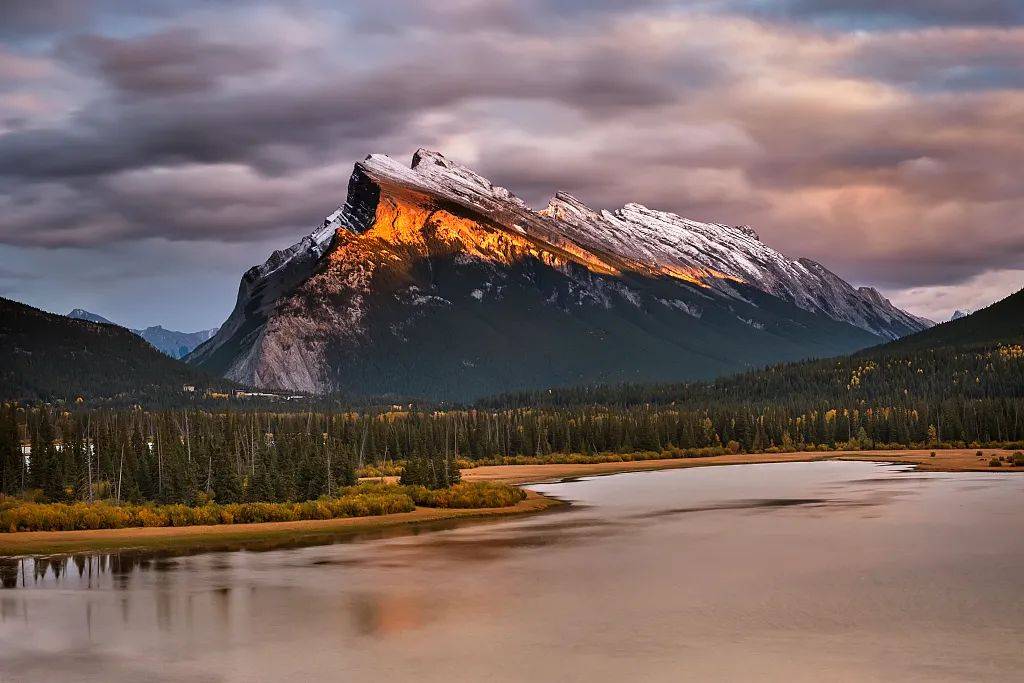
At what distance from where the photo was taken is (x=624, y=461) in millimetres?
186375

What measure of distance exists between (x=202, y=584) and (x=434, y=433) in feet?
422

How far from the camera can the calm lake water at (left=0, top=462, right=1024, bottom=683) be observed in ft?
136

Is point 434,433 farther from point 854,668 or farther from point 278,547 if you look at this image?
point 854,668

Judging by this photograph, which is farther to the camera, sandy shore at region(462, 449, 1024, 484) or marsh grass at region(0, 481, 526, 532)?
sandy shore at region(462, 449, 1024, 484)

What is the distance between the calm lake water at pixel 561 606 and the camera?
4131 cm

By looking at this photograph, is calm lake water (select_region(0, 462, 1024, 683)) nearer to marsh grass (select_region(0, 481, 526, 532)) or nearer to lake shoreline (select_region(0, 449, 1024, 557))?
lake shoreline (select_region(0, 449, 1024, 557))

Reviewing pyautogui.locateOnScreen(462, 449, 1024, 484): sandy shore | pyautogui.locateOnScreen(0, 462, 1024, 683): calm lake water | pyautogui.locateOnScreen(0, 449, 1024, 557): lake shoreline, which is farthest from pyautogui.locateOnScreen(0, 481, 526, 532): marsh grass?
pyautogui.locateOnScreen(462, 449, 1024, 484): sandy shore

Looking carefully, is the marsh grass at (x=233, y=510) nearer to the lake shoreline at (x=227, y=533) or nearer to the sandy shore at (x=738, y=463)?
the lake shoreline at (x=227, y=533)

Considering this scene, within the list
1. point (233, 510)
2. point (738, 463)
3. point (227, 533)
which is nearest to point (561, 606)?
point (227, 533)

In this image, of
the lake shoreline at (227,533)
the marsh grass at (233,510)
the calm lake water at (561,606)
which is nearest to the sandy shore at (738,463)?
the lake shoreline at (227,533)

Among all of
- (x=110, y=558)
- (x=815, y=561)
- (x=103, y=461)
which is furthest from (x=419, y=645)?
(x=103, y=461)

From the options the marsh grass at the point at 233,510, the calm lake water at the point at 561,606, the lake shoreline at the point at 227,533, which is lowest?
the calm lake water at the point at 561,606

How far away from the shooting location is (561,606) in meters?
52.8

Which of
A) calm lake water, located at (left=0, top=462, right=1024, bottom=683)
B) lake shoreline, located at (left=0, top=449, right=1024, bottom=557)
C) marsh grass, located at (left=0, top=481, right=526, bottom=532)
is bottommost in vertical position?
calm lake water, located at (left=0, top=462, right=1024, bottom=683)
